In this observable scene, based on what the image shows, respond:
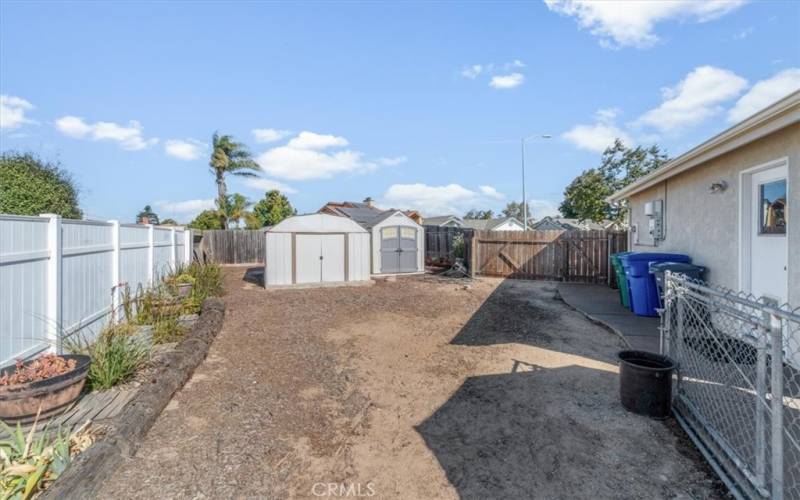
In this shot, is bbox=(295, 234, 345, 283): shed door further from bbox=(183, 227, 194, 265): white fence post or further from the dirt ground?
the dirt ground

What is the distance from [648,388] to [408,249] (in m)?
12.5

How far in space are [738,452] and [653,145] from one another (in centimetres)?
2507

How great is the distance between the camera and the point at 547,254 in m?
13.0

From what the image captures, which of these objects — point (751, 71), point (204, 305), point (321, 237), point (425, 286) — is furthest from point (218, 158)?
point (751, 71)

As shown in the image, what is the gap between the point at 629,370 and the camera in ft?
11.0

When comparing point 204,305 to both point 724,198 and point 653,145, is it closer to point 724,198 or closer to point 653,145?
point 724,198

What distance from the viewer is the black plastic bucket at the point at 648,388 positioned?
322 centimetres

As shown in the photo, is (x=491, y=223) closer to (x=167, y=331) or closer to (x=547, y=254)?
(x=547, y=254)

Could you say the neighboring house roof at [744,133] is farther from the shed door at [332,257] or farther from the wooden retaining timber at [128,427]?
the shed door at [332,257]

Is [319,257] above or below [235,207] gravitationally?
below

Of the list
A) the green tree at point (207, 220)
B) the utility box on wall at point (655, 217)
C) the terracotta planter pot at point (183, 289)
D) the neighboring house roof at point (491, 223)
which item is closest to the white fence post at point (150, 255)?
the terracotta planter pot at point (183, 289)

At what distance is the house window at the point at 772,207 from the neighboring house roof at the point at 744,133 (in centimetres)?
61

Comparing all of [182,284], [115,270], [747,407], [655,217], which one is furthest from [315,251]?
[747,407]

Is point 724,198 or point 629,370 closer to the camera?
point 629,370
